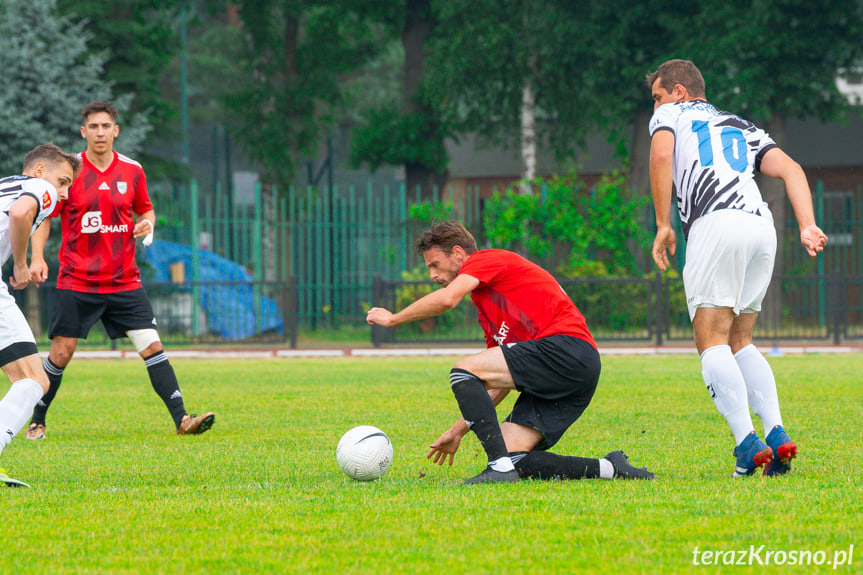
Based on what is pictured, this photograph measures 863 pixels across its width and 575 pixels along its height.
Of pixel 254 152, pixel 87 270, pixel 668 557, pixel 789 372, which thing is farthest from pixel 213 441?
pixel 254 152

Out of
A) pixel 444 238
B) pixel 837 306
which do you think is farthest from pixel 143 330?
pixel 837 306

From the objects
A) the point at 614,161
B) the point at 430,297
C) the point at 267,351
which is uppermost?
the point at 614,161

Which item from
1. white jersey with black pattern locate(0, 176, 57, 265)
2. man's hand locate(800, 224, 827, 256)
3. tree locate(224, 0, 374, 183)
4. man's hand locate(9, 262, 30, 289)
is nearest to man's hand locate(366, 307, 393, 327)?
man's hand locate(800, 224, 827, 256)

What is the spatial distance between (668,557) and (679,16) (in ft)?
79.4

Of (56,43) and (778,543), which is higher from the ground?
(56,43)

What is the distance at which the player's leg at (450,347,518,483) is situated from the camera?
589 cm

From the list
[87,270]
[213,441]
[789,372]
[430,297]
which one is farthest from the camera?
[789,372]

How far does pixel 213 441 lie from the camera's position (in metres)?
8.28

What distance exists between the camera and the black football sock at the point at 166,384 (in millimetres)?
8875

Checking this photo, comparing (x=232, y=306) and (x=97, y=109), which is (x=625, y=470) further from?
(x=232, y=306)

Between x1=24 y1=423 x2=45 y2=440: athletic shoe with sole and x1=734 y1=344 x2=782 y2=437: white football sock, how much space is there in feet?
17.1

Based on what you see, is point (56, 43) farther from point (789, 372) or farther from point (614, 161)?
point (789, 372)

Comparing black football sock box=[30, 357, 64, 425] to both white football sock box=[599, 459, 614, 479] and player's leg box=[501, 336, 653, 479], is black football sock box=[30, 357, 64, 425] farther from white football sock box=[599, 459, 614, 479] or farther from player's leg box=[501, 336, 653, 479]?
white football sock box=[599, 459, 614, 479]

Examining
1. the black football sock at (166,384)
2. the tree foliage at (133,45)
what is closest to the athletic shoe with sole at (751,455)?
the black football sock at (166,384)
